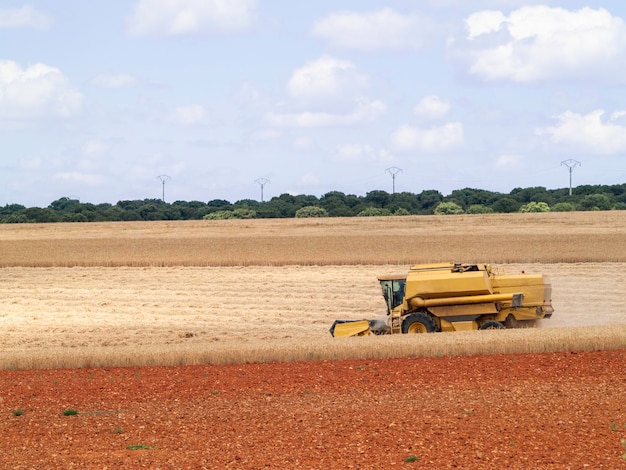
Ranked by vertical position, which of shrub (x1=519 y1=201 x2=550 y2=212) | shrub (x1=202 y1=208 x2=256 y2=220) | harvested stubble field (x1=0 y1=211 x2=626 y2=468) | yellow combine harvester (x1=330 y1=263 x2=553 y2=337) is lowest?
harvested stubble field (x1=0 y1=211 x2=626 y2=468)

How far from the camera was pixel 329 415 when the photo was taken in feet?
46.1

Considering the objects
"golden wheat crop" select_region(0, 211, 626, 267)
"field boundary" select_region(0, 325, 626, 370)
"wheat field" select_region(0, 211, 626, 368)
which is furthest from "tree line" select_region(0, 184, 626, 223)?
"field boundary" select_region(0, 325, 626, 370)

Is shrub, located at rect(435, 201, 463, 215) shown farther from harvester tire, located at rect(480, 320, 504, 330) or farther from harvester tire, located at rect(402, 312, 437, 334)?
harvester tire, located at rect(480, 320, 504, 330)

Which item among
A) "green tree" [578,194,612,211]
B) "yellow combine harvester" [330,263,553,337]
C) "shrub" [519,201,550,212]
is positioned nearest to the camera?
"yellow combine harvester" [330,263,553,337]

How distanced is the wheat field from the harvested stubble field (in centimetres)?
11

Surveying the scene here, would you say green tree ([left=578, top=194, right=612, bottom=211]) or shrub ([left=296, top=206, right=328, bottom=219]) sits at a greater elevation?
green tree ([left=578, top=194, right=612, bottom=211])

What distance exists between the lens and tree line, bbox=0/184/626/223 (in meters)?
96.4

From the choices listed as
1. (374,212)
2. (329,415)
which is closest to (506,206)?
(374,212)

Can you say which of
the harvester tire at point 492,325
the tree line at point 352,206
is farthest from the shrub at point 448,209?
the harvester tire at point 492,325

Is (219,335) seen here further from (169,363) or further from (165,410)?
(165,410)

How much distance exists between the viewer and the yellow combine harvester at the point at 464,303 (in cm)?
2400

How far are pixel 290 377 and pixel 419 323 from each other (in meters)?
7.47

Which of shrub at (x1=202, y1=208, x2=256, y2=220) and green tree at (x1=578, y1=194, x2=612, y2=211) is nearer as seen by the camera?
green tree at (x1=578, y1=194, x2=612, y2=211)

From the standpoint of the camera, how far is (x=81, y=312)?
35.0 metres
